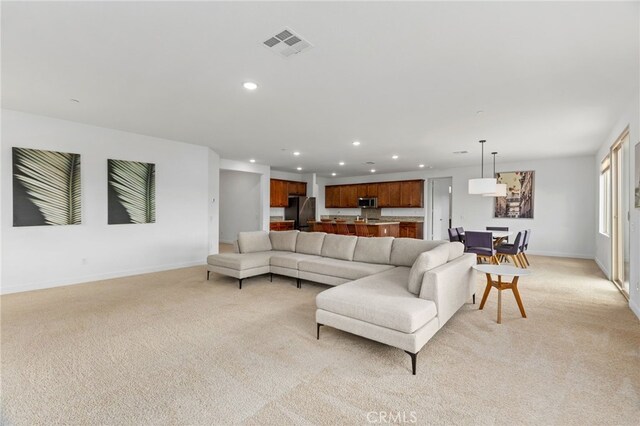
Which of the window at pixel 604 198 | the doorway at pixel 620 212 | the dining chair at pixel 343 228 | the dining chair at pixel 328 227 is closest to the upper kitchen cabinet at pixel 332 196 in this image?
the dining chair at pixel 328 227

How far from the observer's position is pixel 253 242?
558 cm

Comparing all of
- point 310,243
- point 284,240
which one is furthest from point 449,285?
point 284,240

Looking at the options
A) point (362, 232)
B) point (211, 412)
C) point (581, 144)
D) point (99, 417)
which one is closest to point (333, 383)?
point (211, 412)

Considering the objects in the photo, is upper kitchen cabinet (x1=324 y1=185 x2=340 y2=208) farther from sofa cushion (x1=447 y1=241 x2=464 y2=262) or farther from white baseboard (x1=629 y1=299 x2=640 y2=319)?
white baseboard (x1=629 y1=299 x2=640 y2=319)

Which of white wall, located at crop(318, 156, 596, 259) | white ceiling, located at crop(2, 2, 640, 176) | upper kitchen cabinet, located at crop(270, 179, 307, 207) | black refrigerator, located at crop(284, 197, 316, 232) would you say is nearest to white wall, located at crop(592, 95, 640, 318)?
white ceiling, located at crop(2, 2, 640, 176)

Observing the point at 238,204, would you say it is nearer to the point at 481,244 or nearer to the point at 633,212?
the point at 481,244

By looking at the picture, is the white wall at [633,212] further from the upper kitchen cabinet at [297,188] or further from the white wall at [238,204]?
the upper kitchen cabinet at [297,188]

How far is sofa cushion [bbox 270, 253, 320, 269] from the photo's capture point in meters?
4.78

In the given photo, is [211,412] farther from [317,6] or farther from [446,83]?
[446,83]

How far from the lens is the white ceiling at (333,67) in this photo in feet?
7.07

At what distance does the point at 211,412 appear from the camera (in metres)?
1.84

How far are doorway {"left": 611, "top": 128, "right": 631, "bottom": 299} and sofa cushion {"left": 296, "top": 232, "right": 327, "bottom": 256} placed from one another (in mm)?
4256

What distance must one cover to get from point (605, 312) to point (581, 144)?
4.05 metres

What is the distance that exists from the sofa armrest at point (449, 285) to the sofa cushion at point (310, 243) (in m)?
2.28
